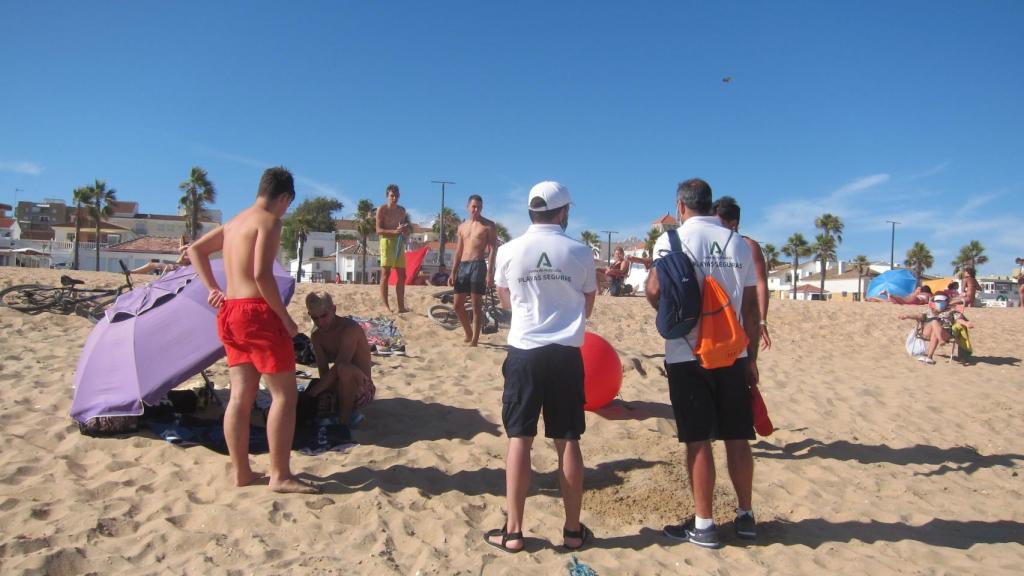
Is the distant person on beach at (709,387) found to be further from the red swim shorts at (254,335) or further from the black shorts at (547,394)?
the red swim shorts at (254,335)

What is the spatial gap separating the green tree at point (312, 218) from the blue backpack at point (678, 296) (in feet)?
207

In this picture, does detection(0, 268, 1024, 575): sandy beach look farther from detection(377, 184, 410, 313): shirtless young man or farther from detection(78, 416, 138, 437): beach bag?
detection(377, 184, 410, 313): shirtless young man

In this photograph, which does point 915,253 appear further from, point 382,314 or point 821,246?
point 382,314

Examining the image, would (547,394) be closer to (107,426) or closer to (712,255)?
(712,255)

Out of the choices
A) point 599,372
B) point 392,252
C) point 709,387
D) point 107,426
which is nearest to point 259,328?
point 107,426

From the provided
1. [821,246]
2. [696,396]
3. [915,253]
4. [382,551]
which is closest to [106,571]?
[382,551]

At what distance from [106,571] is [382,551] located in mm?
1161

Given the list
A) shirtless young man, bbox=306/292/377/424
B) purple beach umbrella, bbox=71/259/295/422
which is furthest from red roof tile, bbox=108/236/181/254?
shirtless young man, bbox=306/292/377/424

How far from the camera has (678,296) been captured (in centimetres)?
313

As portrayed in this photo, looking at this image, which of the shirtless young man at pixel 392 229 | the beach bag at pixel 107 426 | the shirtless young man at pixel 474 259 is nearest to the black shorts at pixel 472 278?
the shirtless young man at pixel 474 259

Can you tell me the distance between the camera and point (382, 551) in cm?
304

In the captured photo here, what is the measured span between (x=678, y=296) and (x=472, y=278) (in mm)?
4435

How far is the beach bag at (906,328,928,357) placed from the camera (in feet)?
34.0

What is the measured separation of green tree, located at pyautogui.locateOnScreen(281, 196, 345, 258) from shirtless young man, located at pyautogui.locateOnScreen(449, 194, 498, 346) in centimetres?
5829
